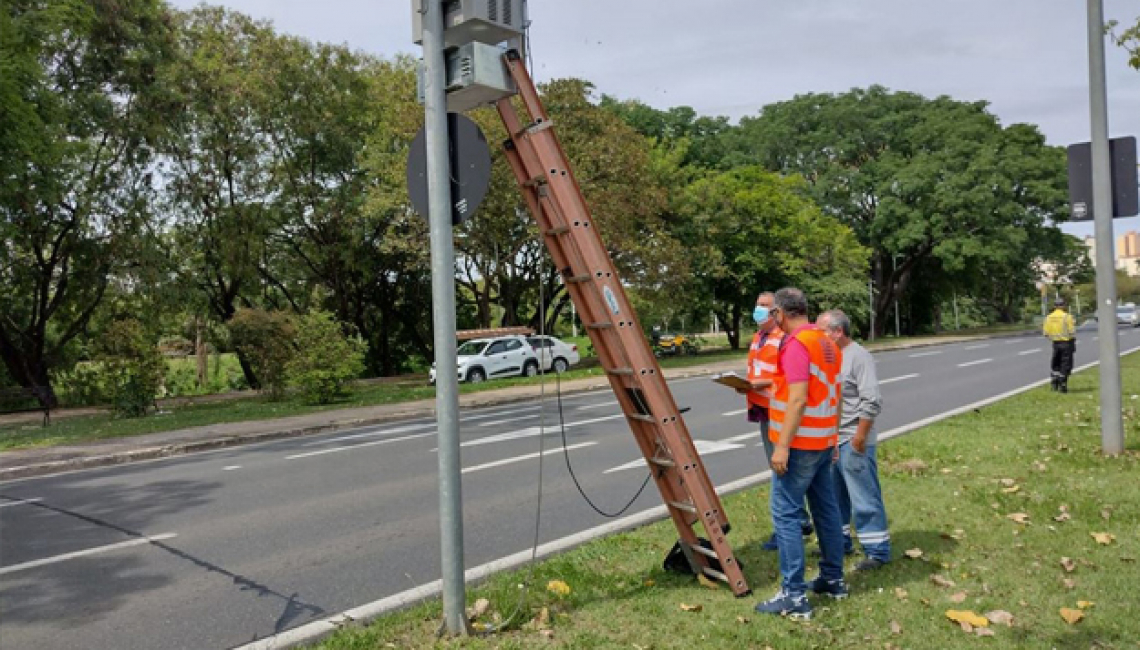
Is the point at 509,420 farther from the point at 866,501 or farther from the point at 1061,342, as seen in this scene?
the point at 866,501

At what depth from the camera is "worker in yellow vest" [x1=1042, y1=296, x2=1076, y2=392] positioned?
14.3 m

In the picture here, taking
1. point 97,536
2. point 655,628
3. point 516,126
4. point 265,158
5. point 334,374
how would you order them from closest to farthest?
point 655,628, point 516,126, point 97,536, point 334,374, point 265,158

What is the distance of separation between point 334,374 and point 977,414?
14058 millimetres

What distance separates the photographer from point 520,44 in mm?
4352

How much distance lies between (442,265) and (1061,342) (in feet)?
45.7

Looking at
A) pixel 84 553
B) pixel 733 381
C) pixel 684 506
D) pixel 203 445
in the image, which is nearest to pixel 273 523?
pixel 84 553

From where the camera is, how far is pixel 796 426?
421 centimetres

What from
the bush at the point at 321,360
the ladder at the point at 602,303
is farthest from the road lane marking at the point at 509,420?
the ladder at the point at 602,303

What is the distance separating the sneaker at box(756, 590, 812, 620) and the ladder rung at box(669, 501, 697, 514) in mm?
622

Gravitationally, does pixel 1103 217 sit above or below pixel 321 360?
above

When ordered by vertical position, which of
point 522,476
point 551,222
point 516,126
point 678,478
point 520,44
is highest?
point 520,44

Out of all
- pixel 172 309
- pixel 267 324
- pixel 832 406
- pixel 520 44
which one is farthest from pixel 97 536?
pixel 172 309

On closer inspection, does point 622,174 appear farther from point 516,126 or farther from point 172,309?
point 516,126

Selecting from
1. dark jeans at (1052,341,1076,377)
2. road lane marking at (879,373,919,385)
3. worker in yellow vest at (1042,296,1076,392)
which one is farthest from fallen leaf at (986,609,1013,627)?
road lane marking at (879,373,919,385)
